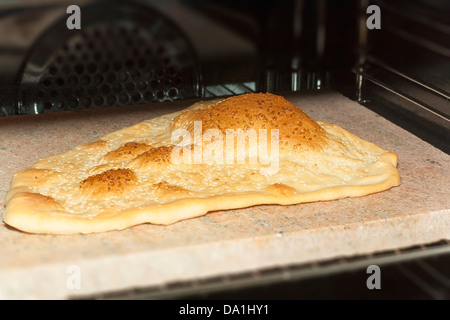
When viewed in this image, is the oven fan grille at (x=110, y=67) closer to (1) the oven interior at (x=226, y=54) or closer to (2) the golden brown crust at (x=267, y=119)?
(1) the oven interior at (x=226, y=54)

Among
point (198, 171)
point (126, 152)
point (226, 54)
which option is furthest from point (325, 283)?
point (226, 54)

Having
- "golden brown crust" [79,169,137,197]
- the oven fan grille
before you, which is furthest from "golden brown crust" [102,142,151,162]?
the oven fan grille

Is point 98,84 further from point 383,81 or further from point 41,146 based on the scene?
point 383,81

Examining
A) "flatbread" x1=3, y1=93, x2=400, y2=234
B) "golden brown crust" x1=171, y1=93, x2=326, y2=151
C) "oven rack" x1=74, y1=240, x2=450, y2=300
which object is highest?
"golden brown crust" x1=171, y1=93, x2=326, y2=151

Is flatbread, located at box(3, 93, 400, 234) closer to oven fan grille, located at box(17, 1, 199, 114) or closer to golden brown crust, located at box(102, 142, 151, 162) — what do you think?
golden brown crust, located at box(102, 142, 151, 162)

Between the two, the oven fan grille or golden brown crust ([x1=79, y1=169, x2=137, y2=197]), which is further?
the oven fan grille
